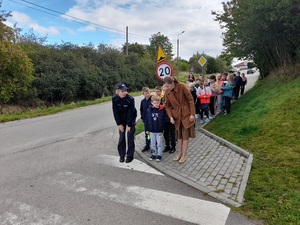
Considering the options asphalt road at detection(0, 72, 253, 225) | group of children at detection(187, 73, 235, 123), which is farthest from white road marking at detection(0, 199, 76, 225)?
group of children at detection(187, 73, 235, 123)

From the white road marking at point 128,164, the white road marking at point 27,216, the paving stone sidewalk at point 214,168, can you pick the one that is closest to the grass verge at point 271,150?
the paving stone sidewalk at point 214,168

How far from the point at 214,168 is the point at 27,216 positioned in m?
3.62

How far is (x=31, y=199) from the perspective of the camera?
407 cm

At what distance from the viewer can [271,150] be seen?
609 centimetres

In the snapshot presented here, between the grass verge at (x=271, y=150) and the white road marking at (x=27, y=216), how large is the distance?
8.87 ft

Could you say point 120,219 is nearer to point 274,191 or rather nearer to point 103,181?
point 103,181

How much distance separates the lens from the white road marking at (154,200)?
141 inches

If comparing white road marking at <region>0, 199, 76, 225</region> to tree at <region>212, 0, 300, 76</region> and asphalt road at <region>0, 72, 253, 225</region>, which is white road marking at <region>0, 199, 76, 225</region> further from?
tree at <region>212, 0, 300, 76</region>

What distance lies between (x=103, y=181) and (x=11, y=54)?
1334cm

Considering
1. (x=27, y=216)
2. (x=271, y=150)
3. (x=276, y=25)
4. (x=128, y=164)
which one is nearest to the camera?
(x=27, y=216)

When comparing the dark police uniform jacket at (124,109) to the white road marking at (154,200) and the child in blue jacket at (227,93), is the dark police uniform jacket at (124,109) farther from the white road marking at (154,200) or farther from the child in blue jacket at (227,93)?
the child in blue jacket at (227,93)

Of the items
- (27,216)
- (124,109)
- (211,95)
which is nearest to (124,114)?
(124,109)

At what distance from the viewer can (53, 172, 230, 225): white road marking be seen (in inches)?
141

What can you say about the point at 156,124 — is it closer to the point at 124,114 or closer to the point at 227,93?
the point at 124,114
